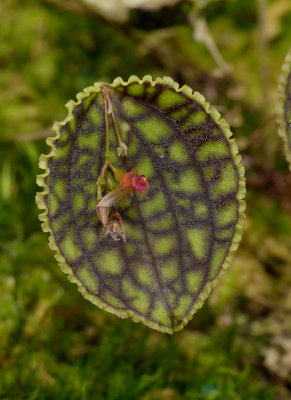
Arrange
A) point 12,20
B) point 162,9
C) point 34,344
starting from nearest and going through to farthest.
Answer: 1. point 34,344
2. point 162,9
3. point 12,20

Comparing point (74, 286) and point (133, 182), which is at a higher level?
point (133, 182)

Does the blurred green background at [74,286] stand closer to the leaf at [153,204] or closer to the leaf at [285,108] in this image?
the leaf at [153,204]

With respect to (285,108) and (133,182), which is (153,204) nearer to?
(133,182)

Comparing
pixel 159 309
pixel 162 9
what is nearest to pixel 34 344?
pixel 159 309

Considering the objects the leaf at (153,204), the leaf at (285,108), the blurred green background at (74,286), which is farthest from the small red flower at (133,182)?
the blurred green background at (74,286)

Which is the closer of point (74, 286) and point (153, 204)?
A: point (153, 204)

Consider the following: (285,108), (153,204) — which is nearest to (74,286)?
(153,204)

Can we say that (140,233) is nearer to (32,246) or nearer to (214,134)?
(214,134)

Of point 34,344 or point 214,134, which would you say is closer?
point 214,134
